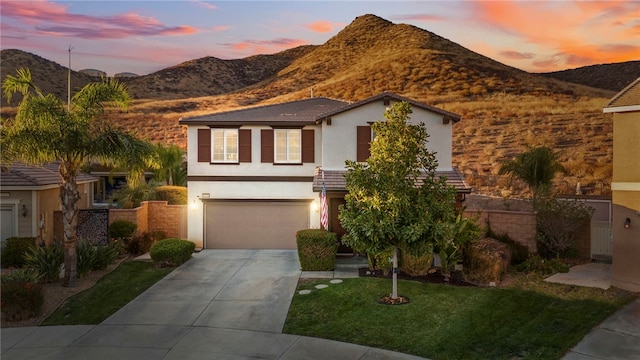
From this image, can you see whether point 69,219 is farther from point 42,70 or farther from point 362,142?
point 42,70

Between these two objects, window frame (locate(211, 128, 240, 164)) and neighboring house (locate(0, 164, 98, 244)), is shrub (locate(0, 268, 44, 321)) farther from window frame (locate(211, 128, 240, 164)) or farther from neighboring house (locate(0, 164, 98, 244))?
window frame (locate(211, 128, 240, 164))

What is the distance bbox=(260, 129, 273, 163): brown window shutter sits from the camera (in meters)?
22.2

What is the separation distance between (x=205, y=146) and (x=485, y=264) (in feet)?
44.8

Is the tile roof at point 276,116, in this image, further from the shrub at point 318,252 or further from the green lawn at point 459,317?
the green lawn at point 459,317

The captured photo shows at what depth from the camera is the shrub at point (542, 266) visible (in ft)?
54.4

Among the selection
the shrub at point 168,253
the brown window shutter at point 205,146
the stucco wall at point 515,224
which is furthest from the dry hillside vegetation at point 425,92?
the shrub at point 168,253

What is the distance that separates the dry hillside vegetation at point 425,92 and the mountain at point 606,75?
39.4 inches

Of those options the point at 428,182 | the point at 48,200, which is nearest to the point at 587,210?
the point at 428,182

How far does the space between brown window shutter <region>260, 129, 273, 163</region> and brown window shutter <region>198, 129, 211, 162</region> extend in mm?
2528

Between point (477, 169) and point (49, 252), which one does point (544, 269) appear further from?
point (477, 169)

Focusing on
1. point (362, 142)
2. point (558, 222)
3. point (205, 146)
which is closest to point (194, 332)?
point (362, 142)

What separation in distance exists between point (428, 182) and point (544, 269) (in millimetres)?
6375

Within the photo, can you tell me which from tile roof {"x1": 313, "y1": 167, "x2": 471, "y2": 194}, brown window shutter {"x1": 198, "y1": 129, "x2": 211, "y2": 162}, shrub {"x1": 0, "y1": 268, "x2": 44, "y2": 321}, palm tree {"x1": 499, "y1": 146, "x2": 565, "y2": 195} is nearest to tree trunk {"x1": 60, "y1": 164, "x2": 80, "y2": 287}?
shrub {"x1": 0, "y1": 268, "x2": 44, "y2": 321}

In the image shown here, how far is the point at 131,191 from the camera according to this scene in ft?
80.7
